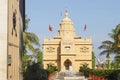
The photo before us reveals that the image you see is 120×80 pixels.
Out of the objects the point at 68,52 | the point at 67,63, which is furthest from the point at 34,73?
the point at 67,63

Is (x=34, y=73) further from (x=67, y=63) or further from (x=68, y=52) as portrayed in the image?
(x=67, y=63)

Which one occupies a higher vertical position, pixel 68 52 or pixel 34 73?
pixel 68 52

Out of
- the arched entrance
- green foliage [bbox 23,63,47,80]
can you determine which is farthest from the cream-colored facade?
green foliage [bbox 23,63,47,80]

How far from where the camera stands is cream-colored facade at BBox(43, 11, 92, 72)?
214 ft

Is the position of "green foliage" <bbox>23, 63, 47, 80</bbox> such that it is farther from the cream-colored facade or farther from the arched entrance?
the arched entrance

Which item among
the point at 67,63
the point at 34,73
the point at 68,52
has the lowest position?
the point at 34,73

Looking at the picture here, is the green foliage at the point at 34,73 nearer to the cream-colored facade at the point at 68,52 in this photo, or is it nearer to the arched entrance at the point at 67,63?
the cream-colored facade at the point at 68,52

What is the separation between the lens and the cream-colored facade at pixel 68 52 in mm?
65312

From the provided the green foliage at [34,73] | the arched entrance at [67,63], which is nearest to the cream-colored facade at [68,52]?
the arched entrance at [67,63]

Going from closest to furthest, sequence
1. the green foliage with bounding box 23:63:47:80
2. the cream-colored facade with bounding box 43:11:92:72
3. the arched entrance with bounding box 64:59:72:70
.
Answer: the green foliage with bounding box 23:63:47:80
the cream-colored facade with bounding box 43:11:92:72
the arched entrance with bounding box 64:59:72:70

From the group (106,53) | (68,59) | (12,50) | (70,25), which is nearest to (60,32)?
(70,25)

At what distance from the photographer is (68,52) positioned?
6506 centimetres

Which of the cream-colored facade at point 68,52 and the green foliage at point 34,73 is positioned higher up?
the cream-colored facade at point 68,52
